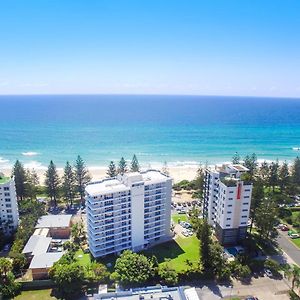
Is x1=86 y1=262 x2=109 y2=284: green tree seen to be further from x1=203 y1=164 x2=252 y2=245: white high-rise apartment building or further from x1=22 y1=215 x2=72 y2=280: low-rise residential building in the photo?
x1=203 y1=164 x2=252 y2=245: white high-rise apartment building

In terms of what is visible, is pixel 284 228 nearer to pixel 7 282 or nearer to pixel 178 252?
pixel 178 252

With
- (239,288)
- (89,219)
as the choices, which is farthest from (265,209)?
(89,219)

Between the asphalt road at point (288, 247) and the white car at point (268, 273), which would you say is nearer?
the white car at point (268, 273)

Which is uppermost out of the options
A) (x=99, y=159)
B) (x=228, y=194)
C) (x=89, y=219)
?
(x=228, y=194)

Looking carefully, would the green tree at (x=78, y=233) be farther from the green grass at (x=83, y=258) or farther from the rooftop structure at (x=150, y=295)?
the rooftop structure at (x=150, y=295)

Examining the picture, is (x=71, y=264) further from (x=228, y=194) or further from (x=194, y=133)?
(x=194, y=133)

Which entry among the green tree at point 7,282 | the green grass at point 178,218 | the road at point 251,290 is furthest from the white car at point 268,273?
the green tree at point 7,282

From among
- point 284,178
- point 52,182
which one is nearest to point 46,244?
point 52,182
